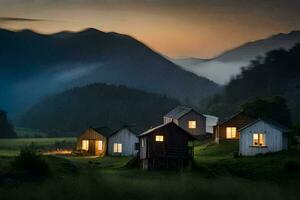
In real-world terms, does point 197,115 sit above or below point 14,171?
above

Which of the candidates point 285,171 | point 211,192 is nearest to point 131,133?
point 285,171

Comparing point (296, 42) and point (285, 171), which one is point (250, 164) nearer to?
point (285, 171)

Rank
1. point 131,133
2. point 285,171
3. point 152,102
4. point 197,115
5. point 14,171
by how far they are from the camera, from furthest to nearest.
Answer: point 152,102 < point 197,115 < point 131,133 < point 285,171 < point 14,171

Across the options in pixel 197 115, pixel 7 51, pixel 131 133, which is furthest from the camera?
pixel 7 51

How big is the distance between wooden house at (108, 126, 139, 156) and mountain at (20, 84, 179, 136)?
136 feet

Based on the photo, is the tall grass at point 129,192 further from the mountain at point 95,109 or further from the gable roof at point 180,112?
the mountain at point 95,109

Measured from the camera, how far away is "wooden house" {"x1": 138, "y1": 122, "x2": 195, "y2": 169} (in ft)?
170

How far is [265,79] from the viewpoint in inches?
5266

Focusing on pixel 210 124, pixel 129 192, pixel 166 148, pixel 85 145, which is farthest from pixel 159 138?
pixel 210 124

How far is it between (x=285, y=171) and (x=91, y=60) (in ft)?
387

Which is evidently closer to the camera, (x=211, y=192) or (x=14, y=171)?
→ (x=211, y=192)

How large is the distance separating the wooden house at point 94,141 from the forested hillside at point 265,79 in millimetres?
53245

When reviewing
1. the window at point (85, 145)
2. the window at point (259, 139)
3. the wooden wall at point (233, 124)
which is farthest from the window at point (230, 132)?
the window at point (85, 145)

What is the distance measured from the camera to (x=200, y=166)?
48781 mm
